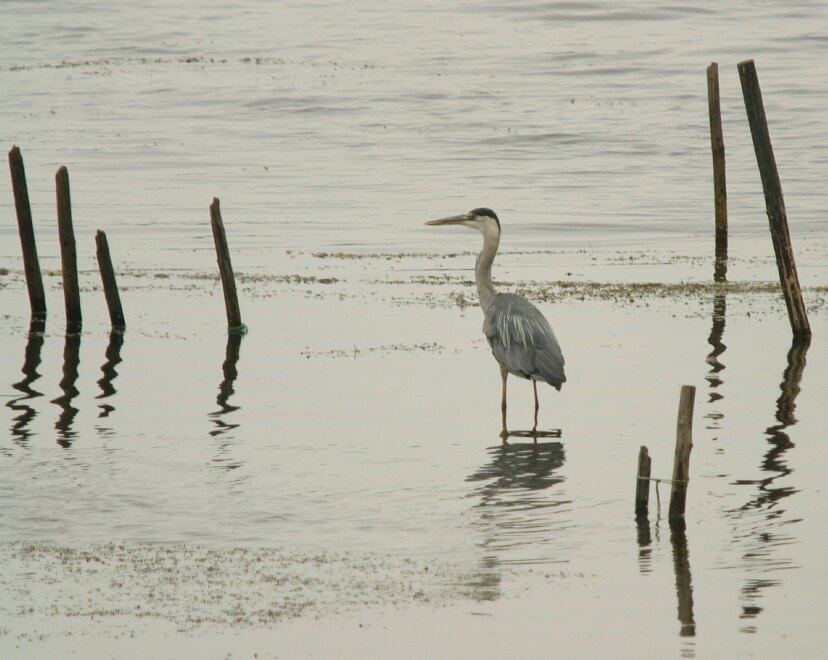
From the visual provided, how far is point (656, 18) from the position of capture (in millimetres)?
72375

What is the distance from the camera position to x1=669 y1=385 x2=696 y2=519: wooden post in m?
8.25

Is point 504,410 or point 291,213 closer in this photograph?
point 504,410

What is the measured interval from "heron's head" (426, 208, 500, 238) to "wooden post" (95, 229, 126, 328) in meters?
3.93

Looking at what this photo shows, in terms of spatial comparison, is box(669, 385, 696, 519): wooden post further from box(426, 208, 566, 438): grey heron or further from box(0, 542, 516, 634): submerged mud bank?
box(426, 208, 566, 438): grey heron

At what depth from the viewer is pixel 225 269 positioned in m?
16.0

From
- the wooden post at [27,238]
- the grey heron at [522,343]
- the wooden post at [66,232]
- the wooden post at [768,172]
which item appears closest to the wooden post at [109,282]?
the wooden post at [66,232]

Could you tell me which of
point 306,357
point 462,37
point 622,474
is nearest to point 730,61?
point 462,37

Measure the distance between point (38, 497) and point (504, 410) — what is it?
4466mm

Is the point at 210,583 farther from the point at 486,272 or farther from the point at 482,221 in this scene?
the point at 482,221

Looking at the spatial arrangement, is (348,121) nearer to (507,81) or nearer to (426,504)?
(507,81)

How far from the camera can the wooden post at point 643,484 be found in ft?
28.7

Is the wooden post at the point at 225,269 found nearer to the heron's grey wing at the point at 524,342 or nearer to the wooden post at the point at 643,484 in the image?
the heron's grey wing at the point at 524,342

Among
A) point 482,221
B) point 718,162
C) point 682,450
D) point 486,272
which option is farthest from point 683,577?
point 718,162

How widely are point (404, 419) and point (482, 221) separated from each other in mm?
2772
